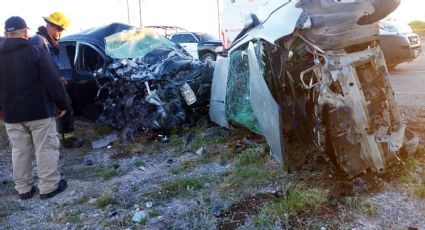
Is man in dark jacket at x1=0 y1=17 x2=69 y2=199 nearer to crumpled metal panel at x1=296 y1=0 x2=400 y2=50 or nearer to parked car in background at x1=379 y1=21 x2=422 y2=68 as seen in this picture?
crumpled metal panel at x1=296 y1=0 x2=400 y2=50

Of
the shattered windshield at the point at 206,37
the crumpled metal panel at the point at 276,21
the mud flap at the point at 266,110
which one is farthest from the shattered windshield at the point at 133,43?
the shattered windshield at the point at 206,37

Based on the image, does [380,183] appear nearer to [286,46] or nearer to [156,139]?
[286,46]

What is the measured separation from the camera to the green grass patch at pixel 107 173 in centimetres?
457

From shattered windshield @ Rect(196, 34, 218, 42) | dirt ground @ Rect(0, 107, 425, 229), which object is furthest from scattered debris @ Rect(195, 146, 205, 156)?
shattered windshield @ Rect(196, 34, 218, 42)

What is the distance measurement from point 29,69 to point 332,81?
8.83 ft

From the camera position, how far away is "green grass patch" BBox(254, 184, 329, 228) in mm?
3111

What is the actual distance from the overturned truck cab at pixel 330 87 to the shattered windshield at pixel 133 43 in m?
3.42

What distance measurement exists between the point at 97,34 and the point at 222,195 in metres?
4.42

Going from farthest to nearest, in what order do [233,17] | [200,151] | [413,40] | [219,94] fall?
[233,17], [413,40], [219,94], [200,151]

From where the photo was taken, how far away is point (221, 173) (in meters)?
4.25

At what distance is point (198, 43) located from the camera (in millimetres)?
15391

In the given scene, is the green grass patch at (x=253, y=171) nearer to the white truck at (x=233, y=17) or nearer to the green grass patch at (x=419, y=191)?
the green grass patch at (x=419, y=191)

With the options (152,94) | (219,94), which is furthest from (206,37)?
(219,94)

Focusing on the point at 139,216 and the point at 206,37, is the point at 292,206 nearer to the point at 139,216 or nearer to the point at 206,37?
the point at 139,216
